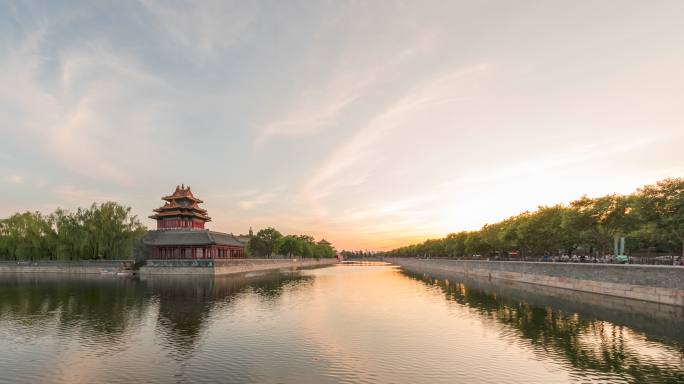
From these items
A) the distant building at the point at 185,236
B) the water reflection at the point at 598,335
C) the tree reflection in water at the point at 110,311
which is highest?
the distant building at the point at 185,236

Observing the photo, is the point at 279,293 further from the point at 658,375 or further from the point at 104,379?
the point at 658,375

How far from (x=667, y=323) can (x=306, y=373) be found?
2528cm

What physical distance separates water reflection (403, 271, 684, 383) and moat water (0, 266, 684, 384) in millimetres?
90

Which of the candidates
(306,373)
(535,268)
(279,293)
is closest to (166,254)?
(279,293)

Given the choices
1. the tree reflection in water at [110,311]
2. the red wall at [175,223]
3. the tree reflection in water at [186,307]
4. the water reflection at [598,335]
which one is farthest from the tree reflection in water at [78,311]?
the red wall at [175,223]

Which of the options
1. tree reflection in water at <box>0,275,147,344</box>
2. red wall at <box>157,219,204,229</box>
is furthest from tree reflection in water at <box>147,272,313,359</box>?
red wall at <box>157,219,204,229</box>

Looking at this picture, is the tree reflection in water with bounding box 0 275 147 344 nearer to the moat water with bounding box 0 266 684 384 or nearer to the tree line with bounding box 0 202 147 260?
the moat water with bounding box 0 266 684 384

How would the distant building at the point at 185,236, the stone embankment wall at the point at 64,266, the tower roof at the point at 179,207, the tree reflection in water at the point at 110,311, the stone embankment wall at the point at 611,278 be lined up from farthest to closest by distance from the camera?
the tower roof at the point at 179,207 < the distant building at the point at 185,236 < the stone embankment wall at the point at 64,266 < the stone embankment wall at the point at 611,278 < the tree reflection in water at the point at 110,311

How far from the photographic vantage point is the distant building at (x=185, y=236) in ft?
272

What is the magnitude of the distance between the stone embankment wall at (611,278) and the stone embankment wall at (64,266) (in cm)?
6852

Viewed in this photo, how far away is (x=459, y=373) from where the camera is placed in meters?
17.5

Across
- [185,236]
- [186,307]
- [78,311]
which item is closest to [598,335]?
A: [186,307]

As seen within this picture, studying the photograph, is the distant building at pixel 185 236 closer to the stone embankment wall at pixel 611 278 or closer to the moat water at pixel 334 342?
the moat water at pixel 334 342

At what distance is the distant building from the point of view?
83000 millimetres
